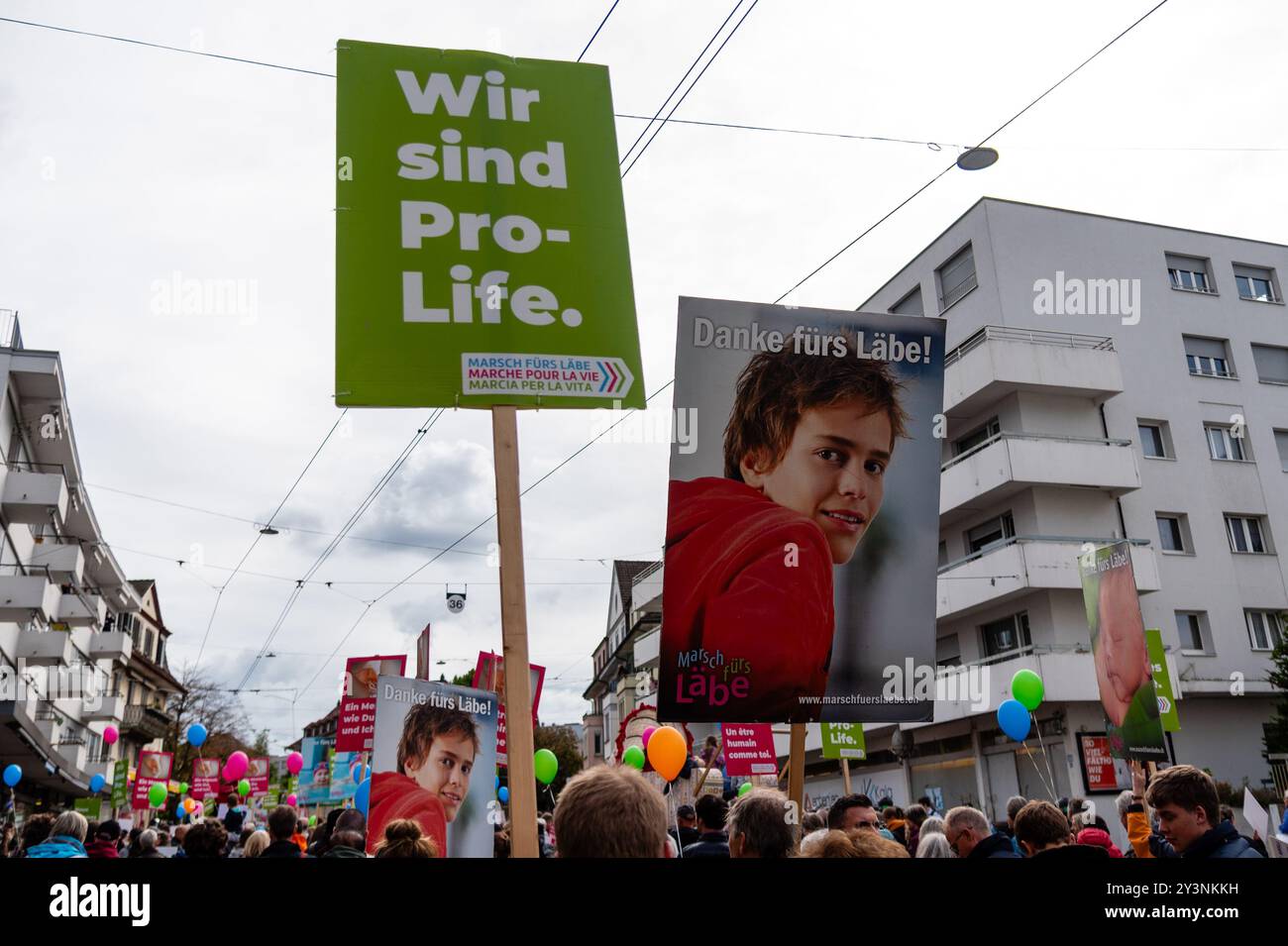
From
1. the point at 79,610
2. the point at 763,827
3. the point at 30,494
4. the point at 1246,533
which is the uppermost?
the point at 30,494

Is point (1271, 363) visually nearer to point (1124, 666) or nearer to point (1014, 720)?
point (1014, 720)

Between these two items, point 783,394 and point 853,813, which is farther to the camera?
point 853,813

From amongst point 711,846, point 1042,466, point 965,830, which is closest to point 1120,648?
point 965,830

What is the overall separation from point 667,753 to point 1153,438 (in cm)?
2472

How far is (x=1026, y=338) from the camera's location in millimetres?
31438

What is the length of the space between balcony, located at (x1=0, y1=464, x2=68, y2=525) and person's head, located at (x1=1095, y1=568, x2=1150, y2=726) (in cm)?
3567

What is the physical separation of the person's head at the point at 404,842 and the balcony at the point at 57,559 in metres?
A: 40.5

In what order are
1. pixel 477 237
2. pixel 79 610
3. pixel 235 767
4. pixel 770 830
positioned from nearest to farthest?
pixel 477 237 < pixel 770 830 < pixel 235 767 < pixel 79 610

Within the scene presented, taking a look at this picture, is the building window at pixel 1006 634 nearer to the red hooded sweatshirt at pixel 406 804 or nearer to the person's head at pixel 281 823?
the red hooded sweatshirt at pixel 406 804

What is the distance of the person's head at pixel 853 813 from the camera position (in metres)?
6.32

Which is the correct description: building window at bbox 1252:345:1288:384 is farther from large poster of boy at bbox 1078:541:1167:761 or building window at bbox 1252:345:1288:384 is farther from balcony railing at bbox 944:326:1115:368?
large poster of boy at bbox 1078:541:1167:761

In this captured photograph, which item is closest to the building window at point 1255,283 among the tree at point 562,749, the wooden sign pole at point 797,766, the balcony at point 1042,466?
the balcony at point 1042,466
